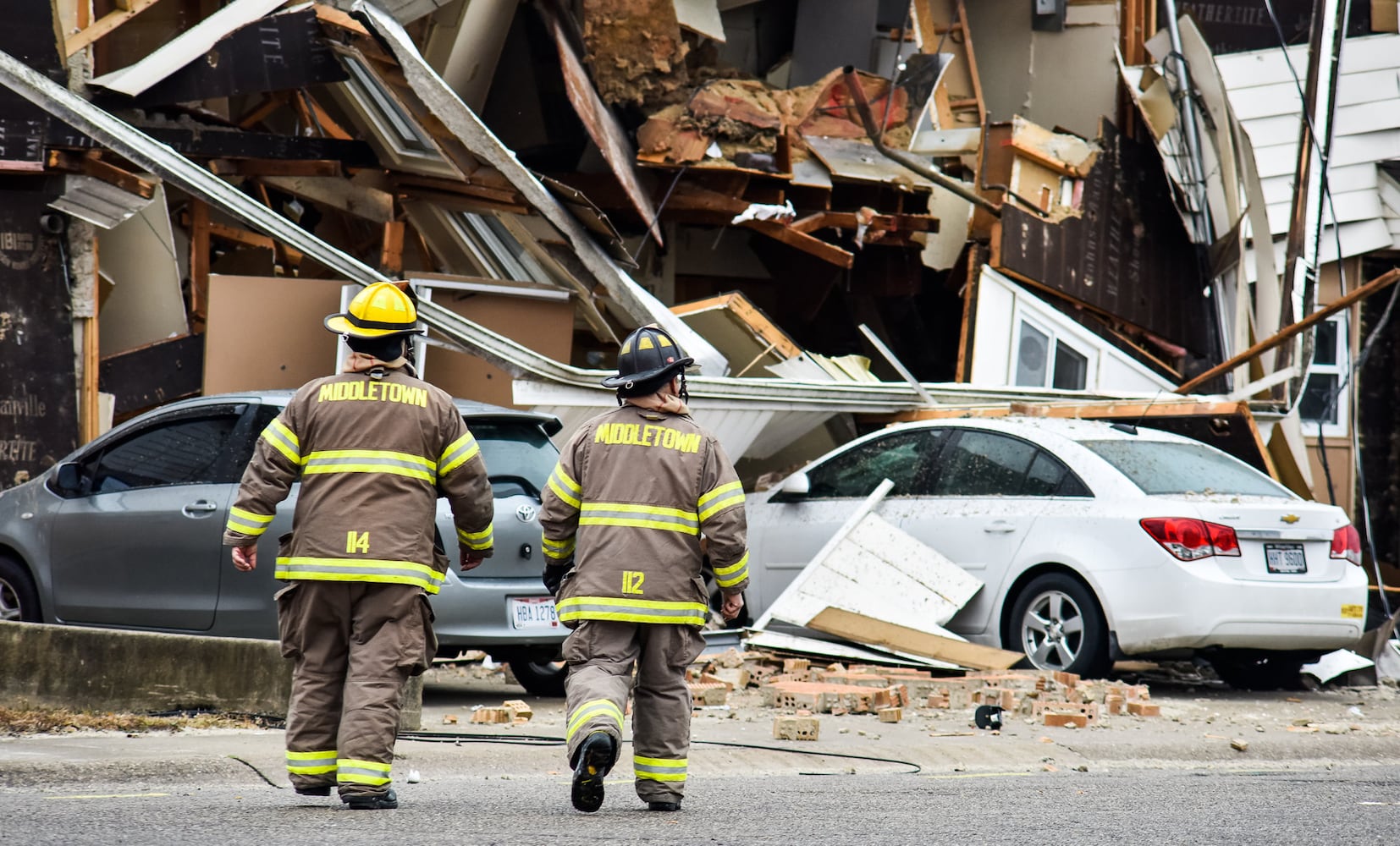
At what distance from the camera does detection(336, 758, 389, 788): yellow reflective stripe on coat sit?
15.5ft

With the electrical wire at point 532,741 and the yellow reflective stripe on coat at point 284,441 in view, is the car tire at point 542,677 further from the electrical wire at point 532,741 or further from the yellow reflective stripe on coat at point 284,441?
the yellow reflective stripe on coat at point 284,441

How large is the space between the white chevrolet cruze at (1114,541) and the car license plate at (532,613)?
2451 millimetres

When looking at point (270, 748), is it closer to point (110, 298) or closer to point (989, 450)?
point (989, 450)

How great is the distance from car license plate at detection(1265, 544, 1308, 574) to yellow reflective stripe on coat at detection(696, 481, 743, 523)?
4.56 meters

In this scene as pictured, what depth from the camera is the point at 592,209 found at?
38.4ft

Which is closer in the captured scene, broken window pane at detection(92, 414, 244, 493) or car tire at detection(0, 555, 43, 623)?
broken window pane at detection(92, 414, 244, 493)

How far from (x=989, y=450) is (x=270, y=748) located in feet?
15.9

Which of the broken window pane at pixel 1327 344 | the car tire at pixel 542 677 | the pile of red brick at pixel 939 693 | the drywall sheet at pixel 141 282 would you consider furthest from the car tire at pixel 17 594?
the broken window pane at pixel 1327 344

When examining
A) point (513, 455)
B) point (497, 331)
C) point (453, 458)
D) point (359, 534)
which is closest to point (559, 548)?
point (453, 458)

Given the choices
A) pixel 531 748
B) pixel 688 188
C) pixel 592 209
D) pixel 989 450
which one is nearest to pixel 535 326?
pixel 592 209

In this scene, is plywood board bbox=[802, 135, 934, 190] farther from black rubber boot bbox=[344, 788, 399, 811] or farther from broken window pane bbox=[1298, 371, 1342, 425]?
black rubber boot bbox=[344, 788, 399, 811]

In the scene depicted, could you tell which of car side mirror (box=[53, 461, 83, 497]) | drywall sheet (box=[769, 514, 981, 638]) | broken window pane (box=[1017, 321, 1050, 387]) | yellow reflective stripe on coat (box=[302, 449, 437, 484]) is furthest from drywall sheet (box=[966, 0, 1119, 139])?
yellow reflective stripe on coat (box=[302, 449, 437, 484])

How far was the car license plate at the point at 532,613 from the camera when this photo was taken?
7590 millimetres

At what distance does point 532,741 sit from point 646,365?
85.1 inches
